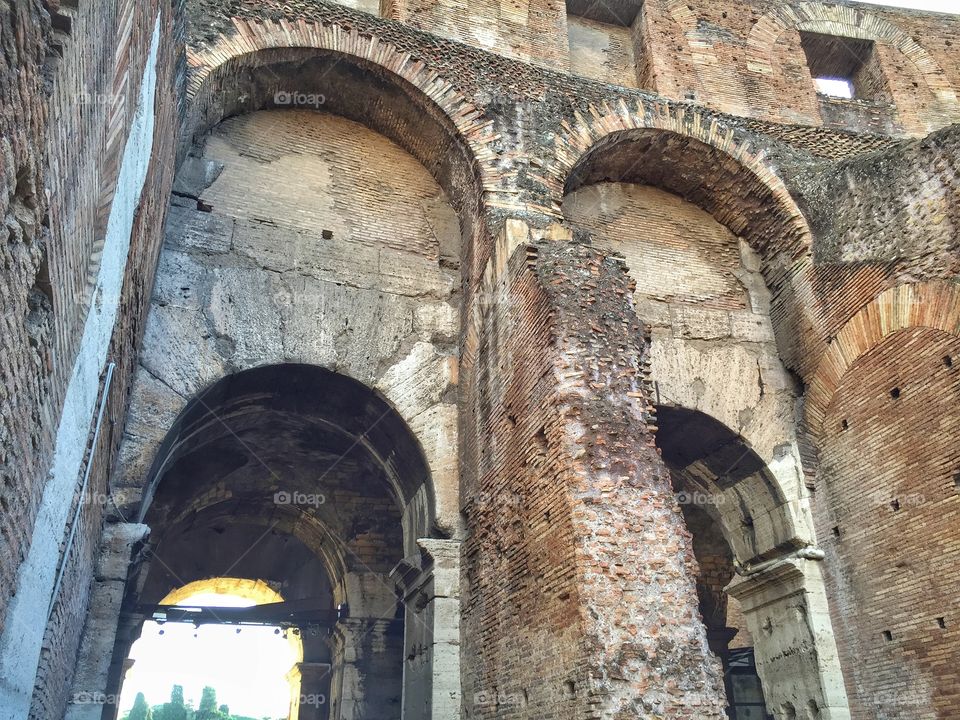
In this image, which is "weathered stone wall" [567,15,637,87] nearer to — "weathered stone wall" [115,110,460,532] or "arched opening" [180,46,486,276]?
"arched opening" [180,46,486,276]

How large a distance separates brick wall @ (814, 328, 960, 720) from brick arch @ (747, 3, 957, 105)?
555 cm

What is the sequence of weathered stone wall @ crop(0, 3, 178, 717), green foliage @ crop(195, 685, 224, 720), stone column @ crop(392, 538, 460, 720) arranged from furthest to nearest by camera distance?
1. green foliage @ crop(195, 685, 224, 720)
2. stone column @ crop(392, 538, 460, 720)
3. weathered stone wall @ crop(0, 3, 178, 717)

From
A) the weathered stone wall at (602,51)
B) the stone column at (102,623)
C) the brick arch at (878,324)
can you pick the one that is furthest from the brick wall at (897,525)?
the stone column at (102,623)

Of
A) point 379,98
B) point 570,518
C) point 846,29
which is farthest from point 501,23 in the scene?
point 570,518

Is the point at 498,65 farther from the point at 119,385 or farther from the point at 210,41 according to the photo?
the point at 119,385

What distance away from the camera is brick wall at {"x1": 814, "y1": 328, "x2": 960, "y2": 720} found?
Result: 5.45 m

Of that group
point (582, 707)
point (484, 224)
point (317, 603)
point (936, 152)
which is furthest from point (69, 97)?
point (317, 603)

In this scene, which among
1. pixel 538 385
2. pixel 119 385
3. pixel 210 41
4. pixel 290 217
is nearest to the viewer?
pixel 119 385

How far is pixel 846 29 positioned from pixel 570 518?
966cm

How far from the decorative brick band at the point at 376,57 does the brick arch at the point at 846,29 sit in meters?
5.09

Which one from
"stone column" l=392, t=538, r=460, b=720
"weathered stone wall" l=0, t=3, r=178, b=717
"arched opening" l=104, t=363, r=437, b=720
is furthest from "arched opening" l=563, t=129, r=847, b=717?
"weathered stone wall" l=0, t=3, r=178, b=717

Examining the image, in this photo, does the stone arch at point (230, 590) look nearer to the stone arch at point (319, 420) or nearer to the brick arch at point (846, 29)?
the stone arch at point (319, 420)

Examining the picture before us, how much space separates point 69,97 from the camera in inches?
103

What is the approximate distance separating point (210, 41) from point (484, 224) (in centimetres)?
255
